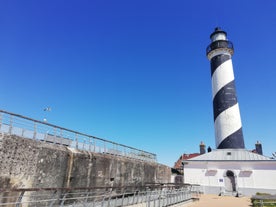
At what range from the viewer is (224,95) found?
829 inches

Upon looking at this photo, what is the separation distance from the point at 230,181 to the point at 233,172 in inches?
34.7

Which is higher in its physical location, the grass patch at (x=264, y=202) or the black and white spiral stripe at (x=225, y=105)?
the black and white spiral stripe at (x=225, y=105)

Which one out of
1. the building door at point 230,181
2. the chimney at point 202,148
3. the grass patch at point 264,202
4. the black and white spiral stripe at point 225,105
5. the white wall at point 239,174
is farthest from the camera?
the chimney at point 202,148

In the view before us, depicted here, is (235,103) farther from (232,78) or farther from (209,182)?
(209,182)

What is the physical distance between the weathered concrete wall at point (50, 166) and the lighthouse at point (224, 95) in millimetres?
13025

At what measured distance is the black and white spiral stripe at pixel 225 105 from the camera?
65.9 ft

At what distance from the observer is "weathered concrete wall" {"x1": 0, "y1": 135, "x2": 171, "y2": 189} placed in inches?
248

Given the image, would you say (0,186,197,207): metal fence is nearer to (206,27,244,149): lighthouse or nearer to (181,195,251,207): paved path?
(181,195,251,207): paved path

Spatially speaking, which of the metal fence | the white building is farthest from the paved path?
the white building

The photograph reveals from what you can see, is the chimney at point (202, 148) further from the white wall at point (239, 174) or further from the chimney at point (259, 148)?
the chimney at point (259, 148)

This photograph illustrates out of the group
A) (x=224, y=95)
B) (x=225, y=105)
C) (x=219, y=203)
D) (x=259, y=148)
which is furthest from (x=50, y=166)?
(x=259, y=148)

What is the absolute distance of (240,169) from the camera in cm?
1802

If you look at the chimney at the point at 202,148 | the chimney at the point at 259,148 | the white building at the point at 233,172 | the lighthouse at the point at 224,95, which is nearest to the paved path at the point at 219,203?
the white building at the point at 233,172

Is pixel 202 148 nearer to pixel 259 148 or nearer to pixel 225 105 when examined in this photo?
pixel 259 148
